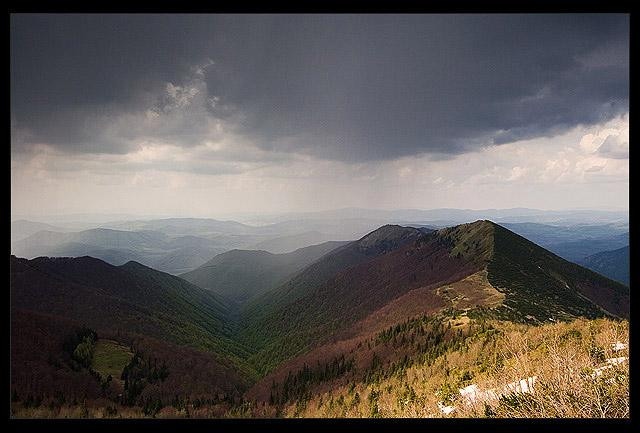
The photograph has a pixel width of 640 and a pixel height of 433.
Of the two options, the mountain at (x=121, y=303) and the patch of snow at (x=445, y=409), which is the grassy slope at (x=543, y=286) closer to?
the patch of snow at (x=445, y=409)

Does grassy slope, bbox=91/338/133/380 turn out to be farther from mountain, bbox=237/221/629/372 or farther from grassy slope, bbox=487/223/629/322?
grassy slope, bbox=487/223/629/322

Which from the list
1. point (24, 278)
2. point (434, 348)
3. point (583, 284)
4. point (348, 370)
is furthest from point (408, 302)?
point (24, 278)

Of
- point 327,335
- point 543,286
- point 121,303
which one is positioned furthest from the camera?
point 121,303

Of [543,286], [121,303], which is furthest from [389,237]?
[121,303]
